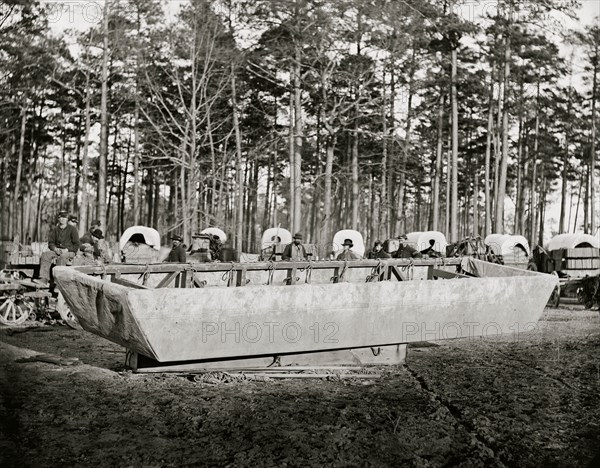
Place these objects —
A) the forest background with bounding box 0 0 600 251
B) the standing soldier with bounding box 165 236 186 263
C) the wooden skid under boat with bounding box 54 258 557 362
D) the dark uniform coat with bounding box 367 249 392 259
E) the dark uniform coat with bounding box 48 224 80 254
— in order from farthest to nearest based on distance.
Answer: the forest background with bounding box 0 0 600 251
the dark uniform coat with bounding box 367 249 392 259
the standing soldier with bounding box 165 236 186 263
the dark uniform coat with bounding box 48 224 80 254
the wooden skid under boat with bounding box 54 258 557 362

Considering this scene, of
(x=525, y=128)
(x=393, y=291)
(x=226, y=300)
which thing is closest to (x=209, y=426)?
(x=226, y=300)

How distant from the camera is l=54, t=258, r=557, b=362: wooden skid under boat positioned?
6195 millimetres

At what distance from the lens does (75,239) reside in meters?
11.8

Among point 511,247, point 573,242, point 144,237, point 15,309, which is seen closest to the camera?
point 15,309

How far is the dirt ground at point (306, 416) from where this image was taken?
182 inches

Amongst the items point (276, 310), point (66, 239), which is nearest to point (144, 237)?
point (66, 239)

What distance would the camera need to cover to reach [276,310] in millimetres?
6633

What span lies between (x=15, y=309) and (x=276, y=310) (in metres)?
7.49

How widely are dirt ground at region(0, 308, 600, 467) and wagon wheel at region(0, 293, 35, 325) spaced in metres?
3.41

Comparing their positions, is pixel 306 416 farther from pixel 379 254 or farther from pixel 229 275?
pixel 379 254

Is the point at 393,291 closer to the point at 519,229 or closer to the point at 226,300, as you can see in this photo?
the point at 226,300

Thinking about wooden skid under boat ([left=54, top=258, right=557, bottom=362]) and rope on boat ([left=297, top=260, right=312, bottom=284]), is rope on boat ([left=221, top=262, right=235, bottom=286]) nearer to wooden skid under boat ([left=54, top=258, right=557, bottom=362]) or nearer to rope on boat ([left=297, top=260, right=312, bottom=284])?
wooden skid under boat ([left=54, top=258, right=557, bottom=362])

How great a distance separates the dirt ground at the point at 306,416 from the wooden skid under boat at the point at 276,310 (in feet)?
1.54

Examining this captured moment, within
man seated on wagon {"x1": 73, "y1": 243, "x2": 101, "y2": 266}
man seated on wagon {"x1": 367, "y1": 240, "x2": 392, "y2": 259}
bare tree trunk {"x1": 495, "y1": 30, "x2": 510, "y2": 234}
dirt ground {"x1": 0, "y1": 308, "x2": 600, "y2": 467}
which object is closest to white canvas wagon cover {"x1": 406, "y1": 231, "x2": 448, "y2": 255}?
bare tree trunk {"x1": 495, "y1": 30, "x2": 510, "y2": 234}
